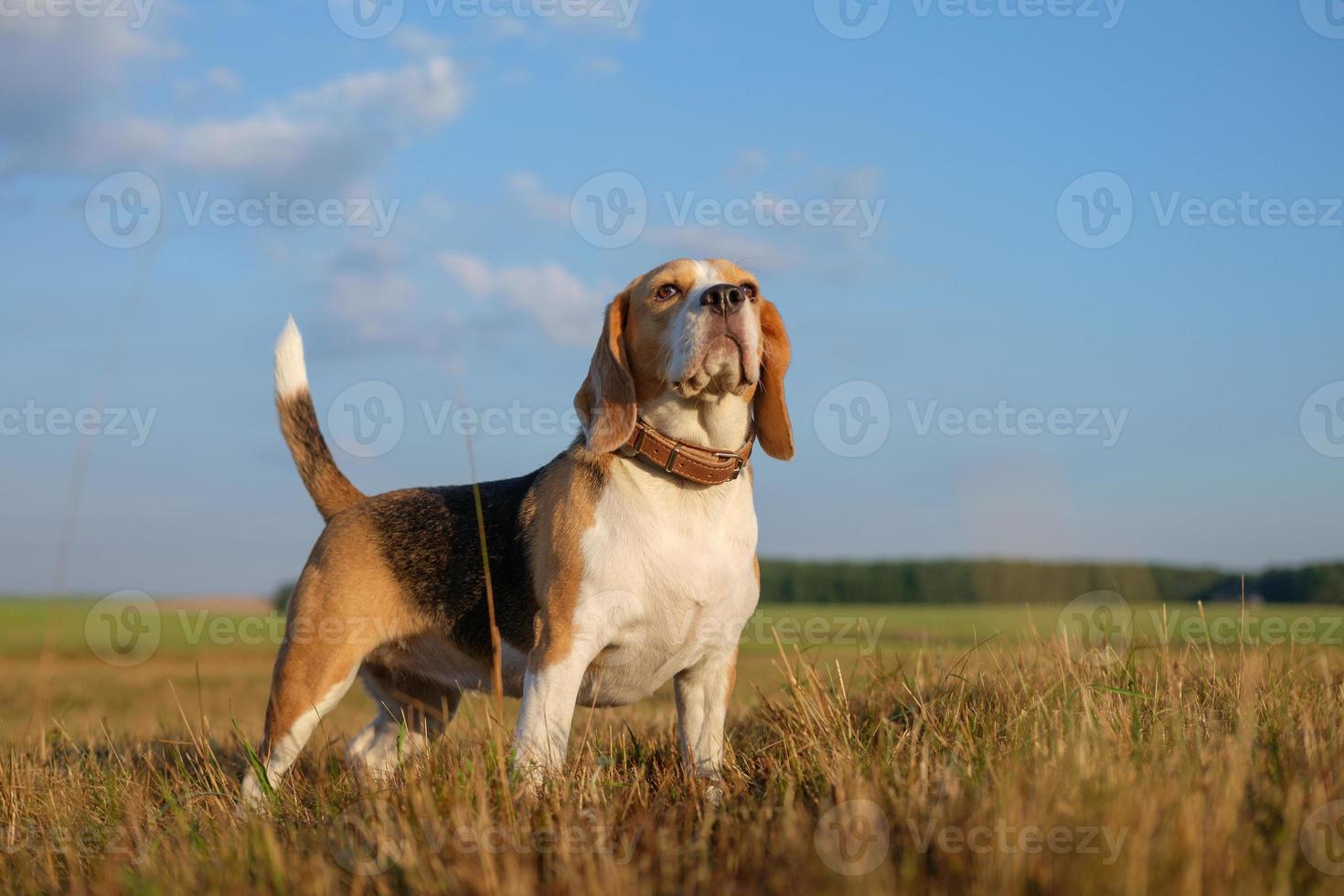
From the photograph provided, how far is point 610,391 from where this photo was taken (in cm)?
505

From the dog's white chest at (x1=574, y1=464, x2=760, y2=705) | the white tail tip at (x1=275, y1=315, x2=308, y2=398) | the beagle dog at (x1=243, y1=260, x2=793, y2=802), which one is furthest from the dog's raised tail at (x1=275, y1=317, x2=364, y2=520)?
the dog's white chest at (x1=574, y1=464, x2=760, y2=705)

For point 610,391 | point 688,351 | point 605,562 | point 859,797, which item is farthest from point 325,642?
point 859,797

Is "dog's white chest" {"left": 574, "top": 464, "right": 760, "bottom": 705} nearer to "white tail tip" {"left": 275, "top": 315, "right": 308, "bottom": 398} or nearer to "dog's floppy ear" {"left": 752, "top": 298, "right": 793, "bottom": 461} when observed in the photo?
"dog's floppy ear" {"left": 752, "top": 298, "right": 793, "bottom": 461}

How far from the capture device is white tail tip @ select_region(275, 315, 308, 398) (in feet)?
22.2

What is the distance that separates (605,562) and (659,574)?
10.0 inches

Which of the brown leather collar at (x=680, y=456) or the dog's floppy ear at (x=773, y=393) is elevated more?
the dog's floppy ear at (x=773, y=393)

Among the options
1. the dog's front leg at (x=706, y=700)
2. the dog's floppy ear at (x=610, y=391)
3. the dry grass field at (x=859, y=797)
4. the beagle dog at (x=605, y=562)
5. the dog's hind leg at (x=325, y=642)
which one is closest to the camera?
the dry grass field at (x=859, y=797)

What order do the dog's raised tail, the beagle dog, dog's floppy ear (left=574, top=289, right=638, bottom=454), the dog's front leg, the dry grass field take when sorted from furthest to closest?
the dog's raised tail
the dog's front leg
dog's floppy ear (left=574, top=289, right=638, bottom=454)
the beagle dog
the dry grass field

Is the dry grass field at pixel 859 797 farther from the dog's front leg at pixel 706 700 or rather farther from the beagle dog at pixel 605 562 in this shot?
the beagle dog at pixel 605 562

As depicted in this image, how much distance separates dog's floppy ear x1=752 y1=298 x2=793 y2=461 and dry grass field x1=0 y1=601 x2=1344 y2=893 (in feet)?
3.29

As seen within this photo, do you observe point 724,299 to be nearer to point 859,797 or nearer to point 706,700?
point 706,700

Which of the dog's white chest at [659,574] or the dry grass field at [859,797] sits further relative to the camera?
the dog's white chest at [659,574]

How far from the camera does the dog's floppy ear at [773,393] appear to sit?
17.2ft

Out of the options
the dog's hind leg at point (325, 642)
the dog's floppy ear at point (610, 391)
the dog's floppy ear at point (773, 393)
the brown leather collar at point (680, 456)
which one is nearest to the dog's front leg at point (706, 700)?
the brown leather collar at point (680, 456)
